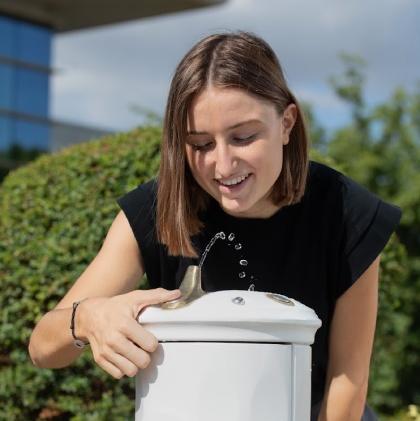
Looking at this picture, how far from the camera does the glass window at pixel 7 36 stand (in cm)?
1705

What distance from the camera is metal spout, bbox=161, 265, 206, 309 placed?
1972 mm

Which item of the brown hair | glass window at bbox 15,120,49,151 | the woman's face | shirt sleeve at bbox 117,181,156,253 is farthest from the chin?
glass window at bbox 15,120,49,151

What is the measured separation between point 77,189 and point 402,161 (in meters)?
4.95

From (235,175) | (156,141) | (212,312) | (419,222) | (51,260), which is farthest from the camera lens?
Answer: (419,222)

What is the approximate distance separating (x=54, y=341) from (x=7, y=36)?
52.0 feet

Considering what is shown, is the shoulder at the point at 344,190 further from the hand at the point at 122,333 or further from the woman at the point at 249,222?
the hand at the point at 122,333

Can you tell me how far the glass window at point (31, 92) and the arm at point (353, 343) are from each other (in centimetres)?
1509

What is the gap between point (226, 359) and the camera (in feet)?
6.28

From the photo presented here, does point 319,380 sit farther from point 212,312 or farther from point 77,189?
point 77,189

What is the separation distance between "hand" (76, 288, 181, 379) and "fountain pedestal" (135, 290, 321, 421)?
2 cm

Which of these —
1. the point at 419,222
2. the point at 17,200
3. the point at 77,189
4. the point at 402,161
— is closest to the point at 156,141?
the point at 77,189

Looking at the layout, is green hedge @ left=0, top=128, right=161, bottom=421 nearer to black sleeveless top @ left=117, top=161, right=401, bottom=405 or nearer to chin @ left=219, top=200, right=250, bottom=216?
black sleeveless top @ left=117, top=161, right=401, bottom=405

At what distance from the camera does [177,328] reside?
1.94m

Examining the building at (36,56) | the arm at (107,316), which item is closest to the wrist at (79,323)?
the arm at (107,316)
